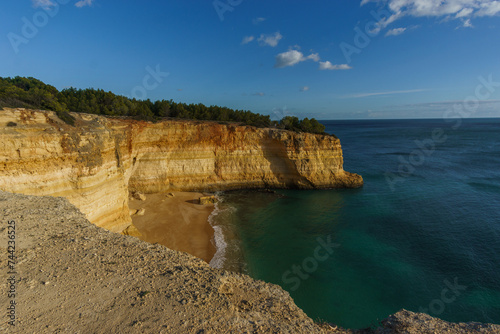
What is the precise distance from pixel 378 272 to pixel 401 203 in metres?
12.6

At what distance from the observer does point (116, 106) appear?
25578 millimetres

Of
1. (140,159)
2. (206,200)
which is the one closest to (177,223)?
(206,200)

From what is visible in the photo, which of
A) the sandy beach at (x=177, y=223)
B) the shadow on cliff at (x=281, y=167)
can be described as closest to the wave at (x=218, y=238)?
the sandy beach at (x=177, y=223)

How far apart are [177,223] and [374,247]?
46.9ft

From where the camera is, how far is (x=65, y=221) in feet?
26.0

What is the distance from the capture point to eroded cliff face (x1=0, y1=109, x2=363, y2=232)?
11244mm

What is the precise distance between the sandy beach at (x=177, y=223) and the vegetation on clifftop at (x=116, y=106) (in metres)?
8.41

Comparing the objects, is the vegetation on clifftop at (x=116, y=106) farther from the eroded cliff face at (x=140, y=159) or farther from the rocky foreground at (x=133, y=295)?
the rocky foreground at (x=133, y=295)

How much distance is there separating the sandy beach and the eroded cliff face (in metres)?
2.08

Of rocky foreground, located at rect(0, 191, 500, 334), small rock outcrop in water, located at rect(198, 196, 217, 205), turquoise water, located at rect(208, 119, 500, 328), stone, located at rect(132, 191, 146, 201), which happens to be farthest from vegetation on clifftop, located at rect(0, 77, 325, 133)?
rocky foreground, located at rect(0, 191, 500, 334)

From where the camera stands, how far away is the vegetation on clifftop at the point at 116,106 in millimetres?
16000

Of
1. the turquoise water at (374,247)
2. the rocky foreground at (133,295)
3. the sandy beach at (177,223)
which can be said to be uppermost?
the rocky foreground at (133,295)

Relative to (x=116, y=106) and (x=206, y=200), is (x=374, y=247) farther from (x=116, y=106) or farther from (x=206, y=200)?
(x=116, y=106)

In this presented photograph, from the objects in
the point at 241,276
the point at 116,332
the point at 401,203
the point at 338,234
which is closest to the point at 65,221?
the point at 116,332
